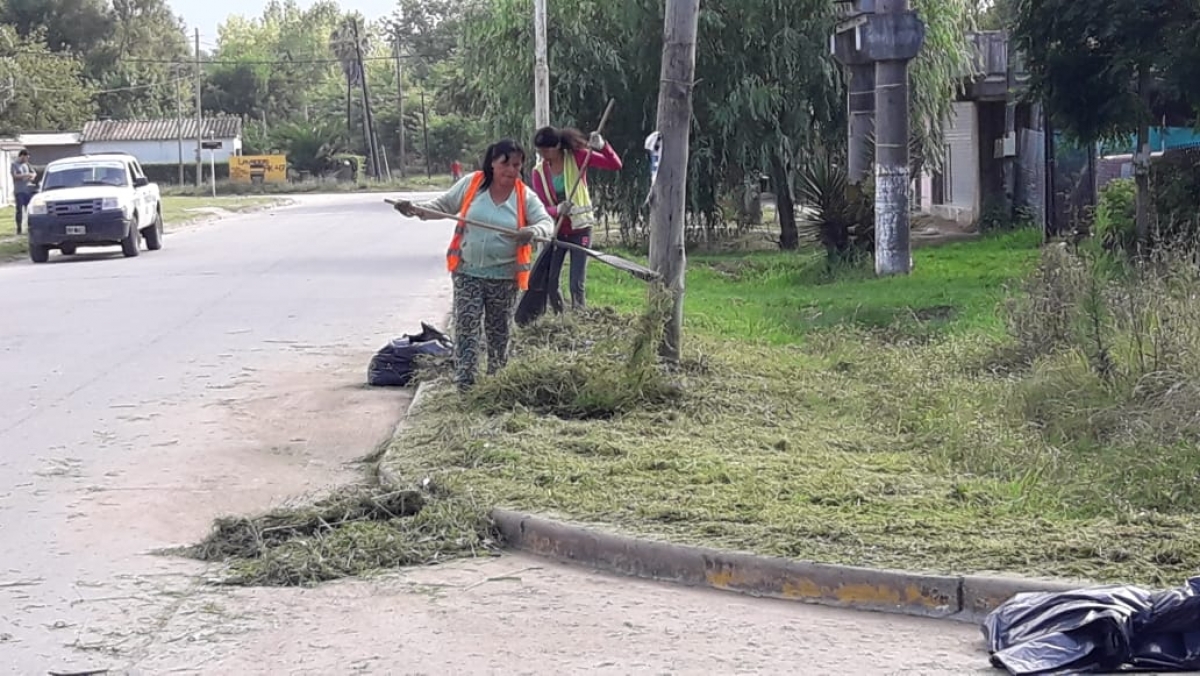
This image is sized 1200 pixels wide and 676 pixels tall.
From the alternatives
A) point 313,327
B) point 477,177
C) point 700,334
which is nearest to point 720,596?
point 477,177

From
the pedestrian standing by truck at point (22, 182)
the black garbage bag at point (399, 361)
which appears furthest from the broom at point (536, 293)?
the pedestrian standing by truck at point (22, 182)

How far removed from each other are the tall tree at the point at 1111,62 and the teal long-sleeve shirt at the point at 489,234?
30.5 feet

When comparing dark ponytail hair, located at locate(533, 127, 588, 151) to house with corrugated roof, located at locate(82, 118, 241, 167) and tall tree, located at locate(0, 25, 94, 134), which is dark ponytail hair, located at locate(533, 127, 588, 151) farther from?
house with corrugated roof, located at locate(82, 118, 241, 167)

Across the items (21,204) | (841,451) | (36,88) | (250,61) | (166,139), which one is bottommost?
(841,451)

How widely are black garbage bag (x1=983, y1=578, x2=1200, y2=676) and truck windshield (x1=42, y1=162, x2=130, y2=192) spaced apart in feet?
77.6

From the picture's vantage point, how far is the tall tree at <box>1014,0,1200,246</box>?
16641 mm

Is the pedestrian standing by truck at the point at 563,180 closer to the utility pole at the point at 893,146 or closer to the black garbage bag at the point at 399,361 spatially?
the black garbage bag at the point at 399,361

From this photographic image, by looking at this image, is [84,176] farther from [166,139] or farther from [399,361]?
[166,139]

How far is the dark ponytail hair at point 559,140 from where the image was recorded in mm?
12383

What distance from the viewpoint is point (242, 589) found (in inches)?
252

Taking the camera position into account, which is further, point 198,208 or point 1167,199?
point 198,208

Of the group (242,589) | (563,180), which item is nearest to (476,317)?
(563,180)

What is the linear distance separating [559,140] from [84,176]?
16.5m

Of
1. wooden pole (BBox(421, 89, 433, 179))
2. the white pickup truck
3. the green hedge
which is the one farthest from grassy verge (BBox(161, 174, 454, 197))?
the green hedge
